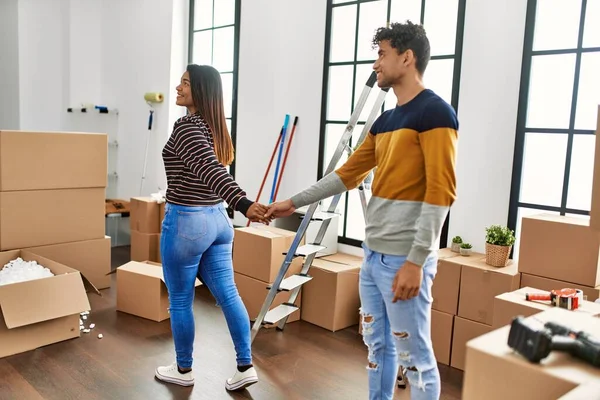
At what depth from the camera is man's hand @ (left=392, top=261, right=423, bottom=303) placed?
4.90 ft

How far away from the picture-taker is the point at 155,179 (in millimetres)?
5320

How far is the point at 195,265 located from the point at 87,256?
1924 millimetres

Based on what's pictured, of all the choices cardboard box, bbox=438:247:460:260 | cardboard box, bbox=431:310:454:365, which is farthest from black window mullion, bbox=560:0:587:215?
cardboard box, bbox=431:310:454:365

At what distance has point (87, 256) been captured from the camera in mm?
3857

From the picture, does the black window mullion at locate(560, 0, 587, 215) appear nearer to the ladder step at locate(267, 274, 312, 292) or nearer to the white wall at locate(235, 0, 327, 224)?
the ladder step at locate(267, 274, 312, 292)

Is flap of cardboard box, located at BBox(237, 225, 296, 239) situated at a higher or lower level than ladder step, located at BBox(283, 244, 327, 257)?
higher

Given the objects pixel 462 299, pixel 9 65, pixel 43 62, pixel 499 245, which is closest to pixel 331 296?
pixel 462 299

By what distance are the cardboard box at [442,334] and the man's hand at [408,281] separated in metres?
1.41

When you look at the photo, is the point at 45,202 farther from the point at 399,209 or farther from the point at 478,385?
the point at 478,385

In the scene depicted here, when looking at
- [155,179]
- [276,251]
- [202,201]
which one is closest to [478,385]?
[202,201]

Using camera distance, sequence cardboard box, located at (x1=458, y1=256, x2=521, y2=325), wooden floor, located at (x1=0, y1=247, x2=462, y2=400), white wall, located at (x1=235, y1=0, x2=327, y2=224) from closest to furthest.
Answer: wooden floor, located at (x1=0, y1=247, x2=462, y2=400)
cardboard box, located at (x1=458, y1=256, x2=521, y2=325)
white wall, located at (x1=235, y1=0, x2=327, y2=224)

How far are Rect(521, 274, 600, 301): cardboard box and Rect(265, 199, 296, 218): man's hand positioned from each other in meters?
1.25

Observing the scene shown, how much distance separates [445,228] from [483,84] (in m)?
0.84

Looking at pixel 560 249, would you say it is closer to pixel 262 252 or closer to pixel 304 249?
pixel 304 249
